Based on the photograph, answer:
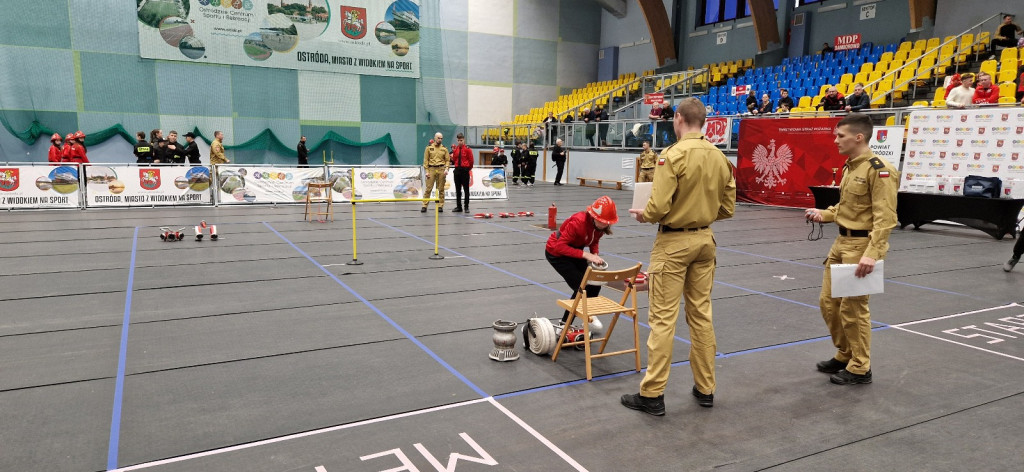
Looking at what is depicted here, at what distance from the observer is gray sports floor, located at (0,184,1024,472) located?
3619 mm

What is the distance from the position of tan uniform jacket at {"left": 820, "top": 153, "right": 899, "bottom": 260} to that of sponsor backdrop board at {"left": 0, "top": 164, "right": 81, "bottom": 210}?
1737 cm

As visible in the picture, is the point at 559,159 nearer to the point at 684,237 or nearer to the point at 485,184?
the point at 485,184

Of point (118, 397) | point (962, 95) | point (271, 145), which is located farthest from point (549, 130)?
point (118, 397)

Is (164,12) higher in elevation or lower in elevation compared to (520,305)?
higher

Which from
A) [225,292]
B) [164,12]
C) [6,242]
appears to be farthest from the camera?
[164,12]

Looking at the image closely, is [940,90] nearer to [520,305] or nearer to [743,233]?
[743,233]

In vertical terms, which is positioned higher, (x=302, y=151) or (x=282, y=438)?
(x=302, y=151)

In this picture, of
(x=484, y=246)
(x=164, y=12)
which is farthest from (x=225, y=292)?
(x=164, y=12)

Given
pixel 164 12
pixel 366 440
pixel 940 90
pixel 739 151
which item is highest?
pixel 164 12

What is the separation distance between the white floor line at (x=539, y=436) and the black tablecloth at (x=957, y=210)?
1139cm

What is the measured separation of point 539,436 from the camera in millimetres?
3809

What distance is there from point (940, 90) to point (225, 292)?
17.8 metres

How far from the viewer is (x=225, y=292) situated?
24.4ft

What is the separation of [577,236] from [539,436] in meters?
1.94
